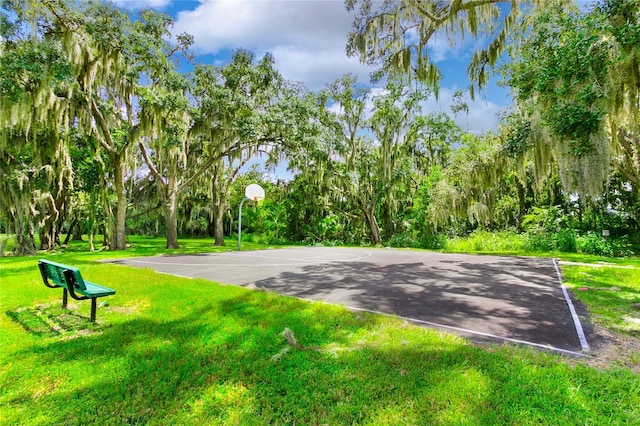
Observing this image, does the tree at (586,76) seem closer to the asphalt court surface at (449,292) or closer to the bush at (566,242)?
the asphalt court surface at (449,292)

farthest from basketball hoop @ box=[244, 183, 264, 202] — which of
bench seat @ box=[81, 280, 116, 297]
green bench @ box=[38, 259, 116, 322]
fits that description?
bench seat @ box=[81, 280, 116, 297]

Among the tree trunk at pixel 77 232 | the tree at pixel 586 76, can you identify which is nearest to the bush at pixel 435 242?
the tree at pixel 586 76

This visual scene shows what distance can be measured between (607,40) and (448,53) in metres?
4.93

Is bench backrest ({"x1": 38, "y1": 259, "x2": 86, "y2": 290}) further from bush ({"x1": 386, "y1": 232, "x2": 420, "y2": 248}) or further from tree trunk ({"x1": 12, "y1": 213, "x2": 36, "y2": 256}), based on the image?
bush ({"x1": 386, "y1": 232, "x2": 420, "y2": 248})

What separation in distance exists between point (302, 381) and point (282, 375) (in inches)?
7.1

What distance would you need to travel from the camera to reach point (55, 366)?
2.60m

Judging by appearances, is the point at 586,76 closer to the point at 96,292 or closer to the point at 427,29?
the point at 427,29

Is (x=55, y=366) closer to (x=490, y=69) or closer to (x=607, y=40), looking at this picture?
(x=607, y=40)

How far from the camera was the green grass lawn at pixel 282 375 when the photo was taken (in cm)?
198

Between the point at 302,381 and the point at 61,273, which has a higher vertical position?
→ the point at 61,273

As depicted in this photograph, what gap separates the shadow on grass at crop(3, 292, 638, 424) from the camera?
198cm

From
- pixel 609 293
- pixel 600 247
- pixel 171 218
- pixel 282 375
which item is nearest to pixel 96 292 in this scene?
pixel 282 375

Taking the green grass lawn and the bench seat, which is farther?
the bench seat

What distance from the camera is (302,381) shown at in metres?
2.36
